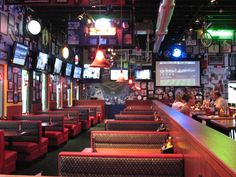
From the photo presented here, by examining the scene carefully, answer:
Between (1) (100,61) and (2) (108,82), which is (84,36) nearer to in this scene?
(1) (100,61)

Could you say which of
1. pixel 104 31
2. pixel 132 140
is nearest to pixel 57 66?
pixel 104 31

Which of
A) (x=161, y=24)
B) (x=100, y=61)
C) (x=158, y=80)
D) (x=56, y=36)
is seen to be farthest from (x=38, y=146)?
(x=158, y=80)

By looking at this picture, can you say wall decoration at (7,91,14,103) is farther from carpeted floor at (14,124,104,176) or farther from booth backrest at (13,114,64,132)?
carpeted floor at (14,124,104,176)

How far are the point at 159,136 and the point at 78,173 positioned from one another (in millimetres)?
2035

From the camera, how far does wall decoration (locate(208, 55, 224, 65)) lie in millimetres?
18938

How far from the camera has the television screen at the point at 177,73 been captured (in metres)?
19.1

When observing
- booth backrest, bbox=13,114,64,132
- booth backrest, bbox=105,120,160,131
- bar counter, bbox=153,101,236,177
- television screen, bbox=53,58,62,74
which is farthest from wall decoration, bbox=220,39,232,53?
bar counter, bbox=153,101,236,177

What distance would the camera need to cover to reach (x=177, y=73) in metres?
19.2

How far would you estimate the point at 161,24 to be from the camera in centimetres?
1006

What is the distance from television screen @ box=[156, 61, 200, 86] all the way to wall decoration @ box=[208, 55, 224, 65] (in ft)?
2.21

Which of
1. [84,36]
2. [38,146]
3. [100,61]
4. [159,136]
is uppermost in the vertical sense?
[84,36]

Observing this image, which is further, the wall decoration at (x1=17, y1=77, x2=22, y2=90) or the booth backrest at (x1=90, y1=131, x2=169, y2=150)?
the wall decoration at (x1=17, y1=77, x2=22, y2=90)

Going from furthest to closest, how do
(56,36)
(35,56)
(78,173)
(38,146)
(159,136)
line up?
(56,36)
(35,56)
(38,146)
(159,136)
(78,173)

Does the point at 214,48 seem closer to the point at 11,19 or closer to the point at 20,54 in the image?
the point at 20,54
